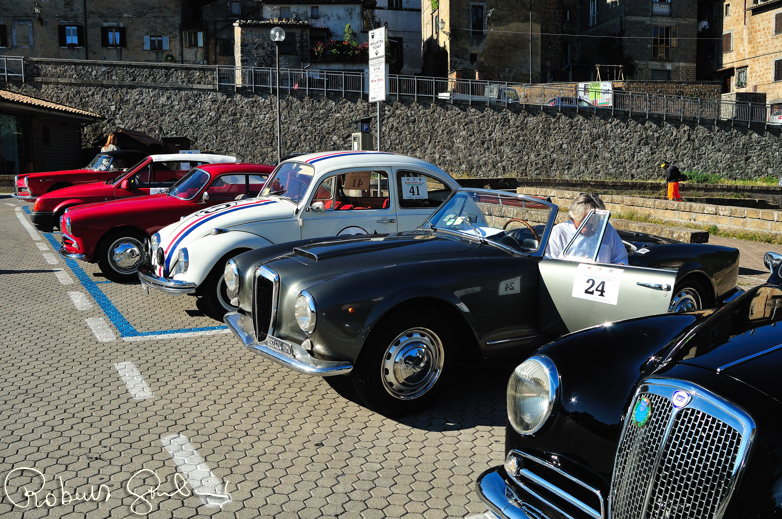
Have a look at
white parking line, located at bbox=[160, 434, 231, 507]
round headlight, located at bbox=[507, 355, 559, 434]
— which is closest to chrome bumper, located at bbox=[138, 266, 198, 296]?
white parking line, located at bbox=[160, 434, 231, 507]

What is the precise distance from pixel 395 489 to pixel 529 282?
6.26ft

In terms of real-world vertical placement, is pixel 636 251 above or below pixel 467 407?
above

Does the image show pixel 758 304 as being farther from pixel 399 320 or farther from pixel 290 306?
pixel 290 306

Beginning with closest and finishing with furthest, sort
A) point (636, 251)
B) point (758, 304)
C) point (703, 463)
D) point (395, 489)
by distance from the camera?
point (703, 463) < point (758, 304) < point (395, 489) < point (636, 251)

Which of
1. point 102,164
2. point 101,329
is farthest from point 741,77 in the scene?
point 101,329

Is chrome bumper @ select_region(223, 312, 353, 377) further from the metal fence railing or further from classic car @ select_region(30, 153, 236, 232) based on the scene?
the metal fence railing

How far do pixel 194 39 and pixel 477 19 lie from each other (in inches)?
839

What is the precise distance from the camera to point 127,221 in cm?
919

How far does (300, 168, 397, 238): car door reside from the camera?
7.55 meters

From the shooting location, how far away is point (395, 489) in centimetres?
368

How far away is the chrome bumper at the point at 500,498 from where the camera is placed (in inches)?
108

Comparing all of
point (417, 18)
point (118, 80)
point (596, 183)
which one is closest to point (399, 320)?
point (596, 183)

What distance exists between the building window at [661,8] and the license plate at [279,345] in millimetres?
53071

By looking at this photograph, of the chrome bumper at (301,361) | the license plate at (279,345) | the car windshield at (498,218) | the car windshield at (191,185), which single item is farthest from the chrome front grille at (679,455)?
the car windshield at (191,185)
